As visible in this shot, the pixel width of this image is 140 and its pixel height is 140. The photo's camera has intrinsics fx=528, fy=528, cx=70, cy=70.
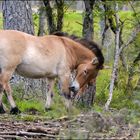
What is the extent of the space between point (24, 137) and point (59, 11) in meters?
8.69

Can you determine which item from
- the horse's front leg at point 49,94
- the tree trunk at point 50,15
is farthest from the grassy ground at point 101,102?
the tree trunk at point 50,15

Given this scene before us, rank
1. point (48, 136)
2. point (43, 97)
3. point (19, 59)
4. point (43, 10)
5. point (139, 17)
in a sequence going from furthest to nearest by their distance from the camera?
point (43, 10), point (139, 17), point (43, 97), point (19, 59), point (48, 136)

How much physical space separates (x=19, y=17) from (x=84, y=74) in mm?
2556

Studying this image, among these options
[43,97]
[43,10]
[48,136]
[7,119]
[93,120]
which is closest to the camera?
[93,120]

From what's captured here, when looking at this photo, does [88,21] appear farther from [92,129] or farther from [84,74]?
[92,129]

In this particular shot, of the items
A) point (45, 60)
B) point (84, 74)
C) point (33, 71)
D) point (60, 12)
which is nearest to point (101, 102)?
point (60, 12)

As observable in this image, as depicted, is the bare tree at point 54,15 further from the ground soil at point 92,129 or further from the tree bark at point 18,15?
the ground soil at point 92,129

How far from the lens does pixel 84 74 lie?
1081cm

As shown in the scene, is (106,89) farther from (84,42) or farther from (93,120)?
(93,120)

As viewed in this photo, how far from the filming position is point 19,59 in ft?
31.3

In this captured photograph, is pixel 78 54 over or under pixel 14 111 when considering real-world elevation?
over

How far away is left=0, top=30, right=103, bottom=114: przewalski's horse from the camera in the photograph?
943 centimetres

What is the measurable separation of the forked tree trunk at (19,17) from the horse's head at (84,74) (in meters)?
1.99

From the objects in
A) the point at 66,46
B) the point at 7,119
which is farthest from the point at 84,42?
the point at 7,119
